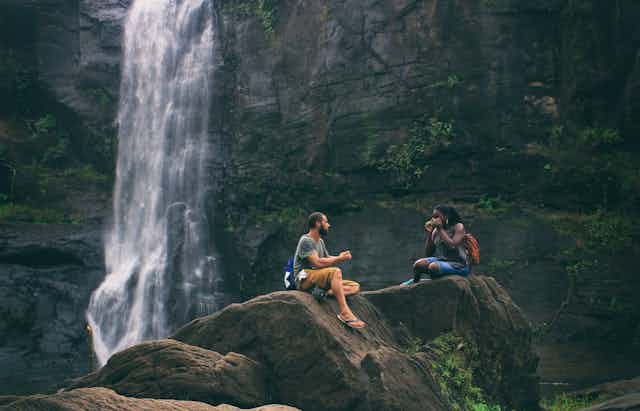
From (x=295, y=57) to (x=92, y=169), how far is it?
664cm

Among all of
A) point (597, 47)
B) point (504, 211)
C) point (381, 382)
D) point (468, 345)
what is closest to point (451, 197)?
point (504, 211)

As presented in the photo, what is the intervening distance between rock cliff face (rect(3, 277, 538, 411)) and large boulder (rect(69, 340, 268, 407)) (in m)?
0.01

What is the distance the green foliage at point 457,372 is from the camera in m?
8.66

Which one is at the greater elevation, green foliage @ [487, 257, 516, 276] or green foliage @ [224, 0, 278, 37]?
green foliage @ [224, 0, 278, 37]

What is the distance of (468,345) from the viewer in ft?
30.0

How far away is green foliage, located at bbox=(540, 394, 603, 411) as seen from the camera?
1091cm

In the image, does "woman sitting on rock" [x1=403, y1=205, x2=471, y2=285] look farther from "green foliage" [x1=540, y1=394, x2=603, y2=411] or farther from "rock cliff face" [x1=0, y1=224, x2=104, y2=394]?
"rock cliff face" [x1=0, y1=224, x2=104, y2=394]

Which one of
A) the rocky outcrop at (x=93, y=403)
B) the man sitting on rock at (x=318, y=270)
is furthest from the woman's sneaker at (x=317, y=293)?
the rocky outcrop at (x=93, y=403)

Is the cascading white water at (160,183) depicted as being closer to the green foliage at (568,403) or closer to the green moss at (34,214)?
the green moss at (34,214)

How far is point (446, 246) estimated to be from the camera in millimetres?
9375

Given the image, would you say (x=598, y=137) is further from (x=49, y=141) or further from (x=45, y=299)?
(x=49, y=141)

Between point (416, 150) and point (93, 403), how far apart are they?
11559 millimetres

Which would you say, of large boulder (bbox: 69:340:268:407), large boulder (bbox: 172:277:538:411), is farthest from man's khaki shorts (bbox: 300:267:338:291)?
large boulder (bbox: 69:340:268:407)

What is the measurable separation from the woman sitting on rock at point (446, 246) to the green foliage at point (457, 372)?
35.5 inches
